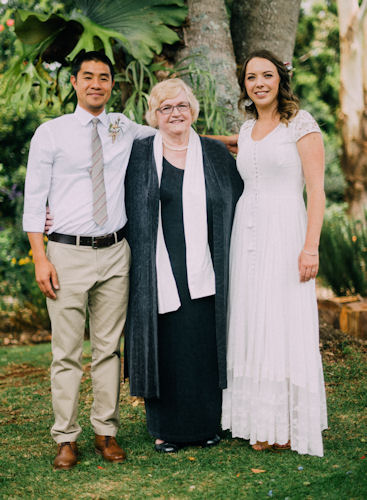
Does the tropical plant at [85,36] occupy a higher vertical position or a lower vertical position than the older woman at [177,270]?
higher

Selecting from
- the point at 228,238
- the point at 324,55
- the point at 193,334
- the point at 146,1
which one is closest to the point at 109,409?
the point at 193,334

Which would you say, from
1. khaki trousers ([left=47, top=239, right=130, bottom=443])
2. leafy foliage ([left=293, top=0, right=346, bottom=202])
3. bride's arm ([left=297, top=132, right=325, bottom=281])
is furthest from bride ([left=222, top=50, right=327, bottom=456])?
leafy foliage ([left=293, top=0, right=346, bottom=202])

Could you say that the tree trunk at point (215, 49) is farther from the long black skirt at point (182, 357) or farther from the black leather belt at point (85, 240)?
the black leather belt at point (85, 240)

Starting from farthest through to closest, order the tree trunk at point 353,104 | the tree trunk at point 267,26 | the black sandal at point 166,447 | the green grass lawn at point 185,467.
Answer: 1. the tree trunk at point 353,104
2. the tree trunk at point 267,26
3. the black sandal at point 166,447
4. the green grass lawn at point 185,467

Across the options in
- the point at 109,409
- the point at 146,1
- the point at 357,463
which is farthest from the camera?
the point at 146,1

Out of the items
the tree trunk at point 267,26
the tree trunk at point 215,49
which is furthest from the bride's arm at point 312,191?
the tree trunk at point 267,26

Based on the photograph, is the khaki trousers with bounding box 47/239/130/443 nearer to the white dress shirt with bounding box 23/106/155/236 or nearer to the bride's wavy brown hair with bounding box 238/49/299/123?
the white dress shirt with bounding box 23/106/155/236

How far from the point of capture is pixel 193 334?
10.9 feet

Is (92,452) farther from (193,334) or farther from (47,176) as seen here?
(47,176)

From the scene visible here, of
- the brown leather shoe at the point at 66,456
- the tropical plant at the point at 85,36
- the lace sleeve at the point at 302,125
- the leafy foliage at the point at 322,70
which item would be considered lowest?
the brown leather shoe at the point at 66,456

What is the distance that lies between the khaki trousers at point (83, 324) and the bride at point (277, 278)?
653 millimetres

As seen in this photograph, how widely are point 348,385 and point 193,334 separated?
5.61 feet

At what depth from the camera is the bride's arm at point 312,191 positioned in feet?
10.2

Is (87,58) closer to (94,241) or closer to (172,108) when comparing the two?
(172,108)
